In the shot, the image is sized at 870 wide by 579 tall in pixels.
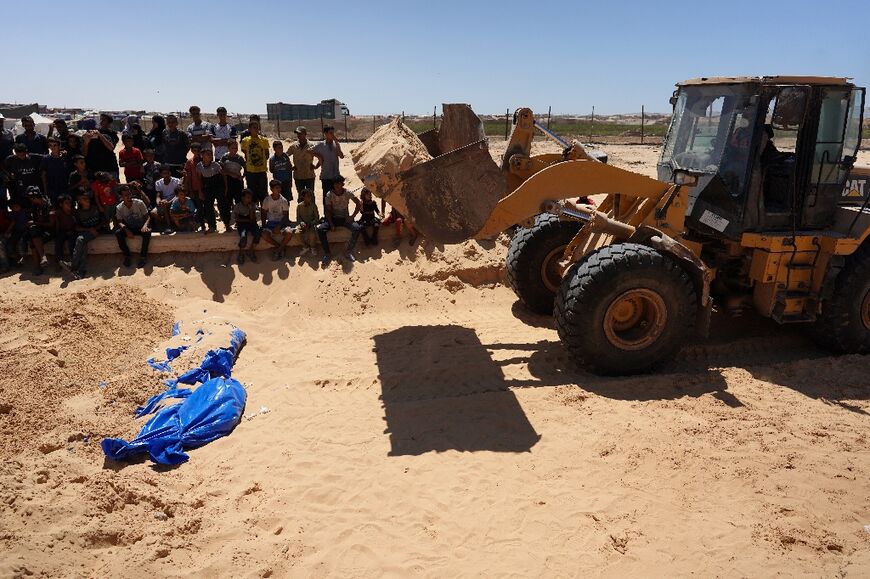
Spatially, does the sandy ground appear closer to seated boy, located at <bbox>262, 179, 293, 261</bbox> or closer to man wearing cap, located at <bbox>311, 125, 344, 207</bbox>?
seated boy, located at <bbox>262, 179, 293, 261</bbox>

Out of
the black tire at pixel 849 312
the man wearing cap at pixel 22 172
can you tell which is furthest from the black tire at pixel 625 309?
the man wearing cap at pixel 22 172

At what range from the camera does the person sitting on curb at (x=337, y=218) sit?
8.52 metres

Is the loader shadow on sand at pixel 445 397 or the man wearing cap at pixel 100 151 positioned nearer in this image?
the loader shadow on sand at pixel 445 397

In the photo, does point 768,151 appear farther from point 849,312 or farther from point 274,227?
point 274,227

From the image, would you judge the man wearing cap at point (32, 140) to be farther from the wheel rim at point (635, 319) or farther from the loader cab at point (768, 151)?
the loader cab at point (768, 151)

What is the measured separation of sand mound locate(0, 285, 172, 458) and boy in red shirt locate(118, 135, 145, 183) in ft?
9.20

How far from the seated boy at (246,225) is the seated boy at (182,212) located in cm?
80

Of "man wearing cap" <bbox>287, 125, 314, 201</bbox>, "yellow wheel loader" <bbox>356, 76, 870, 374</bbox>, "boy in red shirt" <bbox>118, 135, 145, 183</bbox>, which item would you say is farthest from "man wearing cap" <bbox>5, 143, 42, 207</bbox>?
"yellow wheel loader" <bbox>356, 76, 870, 374</bbox>

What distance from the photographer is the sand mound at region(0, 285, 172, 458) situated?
4.78m

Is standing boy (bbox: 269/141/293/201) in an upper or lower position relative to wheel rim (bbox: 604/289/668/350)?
upper

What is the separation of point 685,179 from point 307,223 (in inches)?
200

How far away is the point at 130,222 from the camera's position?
28.5 ft

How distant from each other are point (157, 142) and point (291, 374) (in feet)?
19.7

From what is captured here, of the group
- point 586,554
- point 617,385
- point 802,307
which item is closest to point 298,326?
point 617,385
